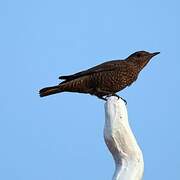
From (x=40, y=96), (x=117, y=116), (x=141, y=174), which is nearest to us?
(x=141, y=174)

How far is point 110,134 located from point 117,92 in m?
2.80

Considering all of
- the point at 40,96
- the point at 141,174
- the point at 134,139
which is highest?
the point at 40,96

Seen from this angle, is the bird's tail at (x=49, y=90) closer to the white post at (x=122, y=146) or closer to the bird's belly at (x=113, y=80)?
the bird's belly at (x=113, y=80)

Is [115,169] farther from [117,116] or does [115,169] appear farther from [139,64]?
[139,64]

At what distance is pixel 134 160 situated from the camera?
534 cm

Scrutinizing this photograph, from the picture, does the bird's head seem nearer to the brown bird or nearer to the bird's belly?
the brown bird

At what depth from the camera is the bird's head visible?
845 cm

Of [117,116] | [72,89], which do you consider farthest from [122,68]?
[117,116]

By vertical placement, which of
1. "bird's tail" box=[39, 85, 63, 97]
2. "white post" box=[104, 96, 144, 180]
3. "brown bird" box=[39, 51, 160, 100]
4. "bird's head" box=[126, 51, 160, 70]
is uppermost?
"bird's head" box=[126, 51, 160, 70]

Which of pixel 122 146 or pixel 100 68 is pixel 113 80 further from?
pixel 122 146

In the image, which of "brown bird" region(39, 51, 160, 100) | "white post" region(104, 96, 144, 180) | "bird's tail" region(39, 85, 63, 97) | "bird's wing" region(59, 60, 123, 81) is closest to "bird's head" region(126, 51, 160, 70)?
"brown bird" region(39, 51, 160, 100)

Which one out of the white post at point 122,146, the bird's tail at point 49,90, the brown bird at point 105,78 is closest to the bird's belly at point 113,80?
the brown bird at point 105,78

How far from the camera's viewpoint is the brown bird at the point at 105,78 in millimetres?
8234

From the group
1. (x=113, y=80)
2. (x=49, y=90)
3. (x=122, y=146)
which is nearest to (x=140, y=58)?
(x=113, y=80)
